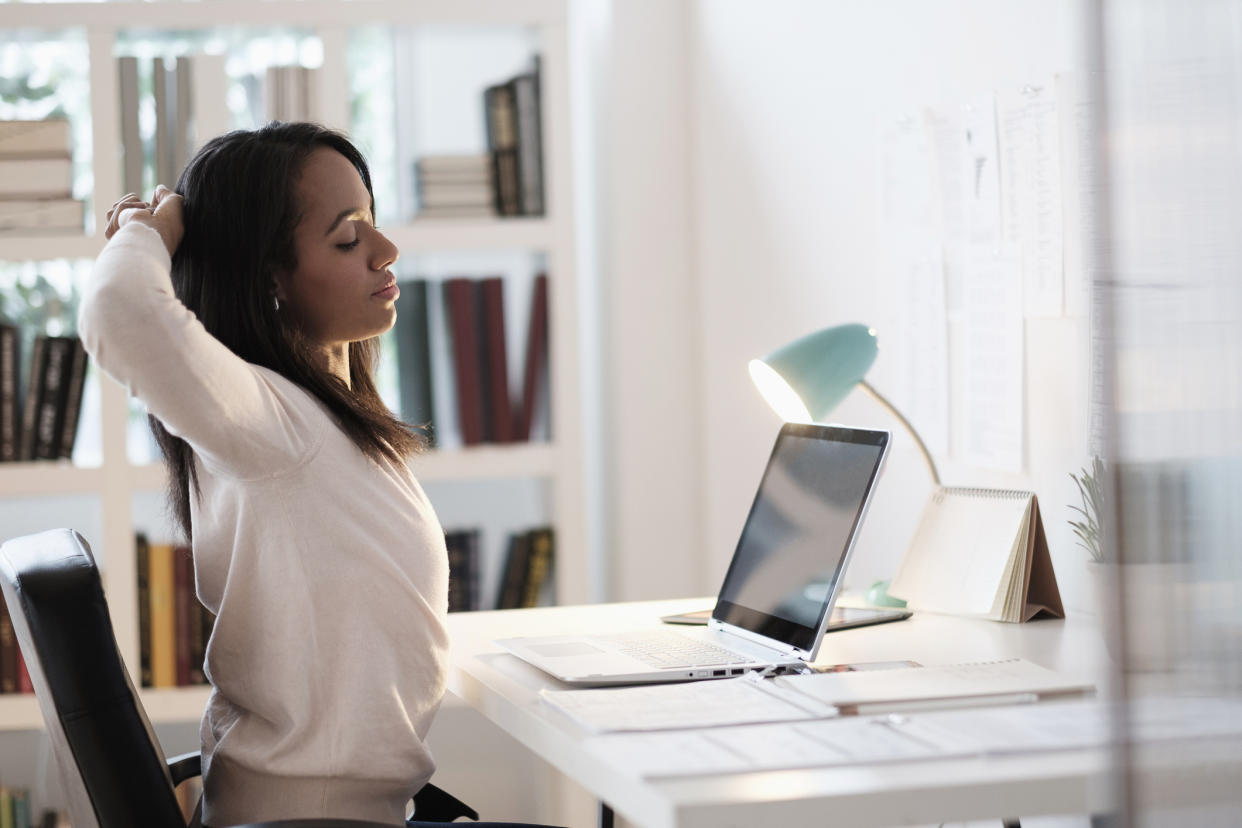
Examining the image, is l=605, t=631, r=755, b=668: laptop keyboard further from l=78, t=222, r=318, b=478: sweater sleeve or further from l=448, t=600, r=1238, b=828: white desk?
l=78, t=222, r=318, b=478: sweater sleeve

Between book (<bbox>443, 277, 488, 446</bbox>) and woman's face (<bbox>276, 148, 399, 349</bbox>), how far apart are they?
1.38 meters

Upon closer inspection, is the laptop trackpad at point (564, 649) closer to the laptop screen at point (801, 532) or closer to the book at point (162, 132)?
the laptop screen at point (801, 532)

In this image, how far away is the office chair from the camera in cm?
117

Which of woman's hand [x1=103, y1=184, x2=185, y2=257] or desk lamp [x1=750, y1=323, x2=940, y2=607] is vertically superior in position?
woman's hand [x1=103, y1=184, x2=185, y2=257]

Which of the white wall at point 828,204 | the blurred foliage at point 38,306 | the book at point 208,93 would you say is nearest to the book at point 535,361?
the white wall at point 828,204

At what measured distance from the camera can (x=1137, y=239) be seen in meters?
0.84

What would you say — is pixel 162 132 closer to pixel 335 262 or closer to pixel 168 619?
pixel 168 619

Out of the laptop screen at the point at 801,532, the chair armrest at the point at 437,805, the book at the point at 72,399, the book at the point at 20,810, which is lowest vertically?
the book at the point at 20,810

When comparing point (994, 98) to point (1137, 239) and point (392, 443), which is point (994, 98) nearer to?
point (392, 443)

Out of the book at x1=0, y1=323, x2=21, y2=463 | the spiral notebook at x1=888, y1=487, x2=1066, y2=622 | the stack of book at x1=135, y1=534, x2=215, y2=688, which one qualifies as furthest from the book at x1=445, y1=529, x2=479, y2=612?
the spiral notebook at x1=888, y1=487, x2=1066, y2=622

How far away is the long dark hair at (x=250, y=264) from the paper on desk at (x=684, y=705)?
0.34 metres

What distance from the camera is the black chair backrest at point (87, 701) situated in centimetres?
117

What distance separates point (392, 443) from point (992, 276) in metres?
0.95

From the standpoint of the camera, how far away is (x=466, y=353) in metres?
2.90
